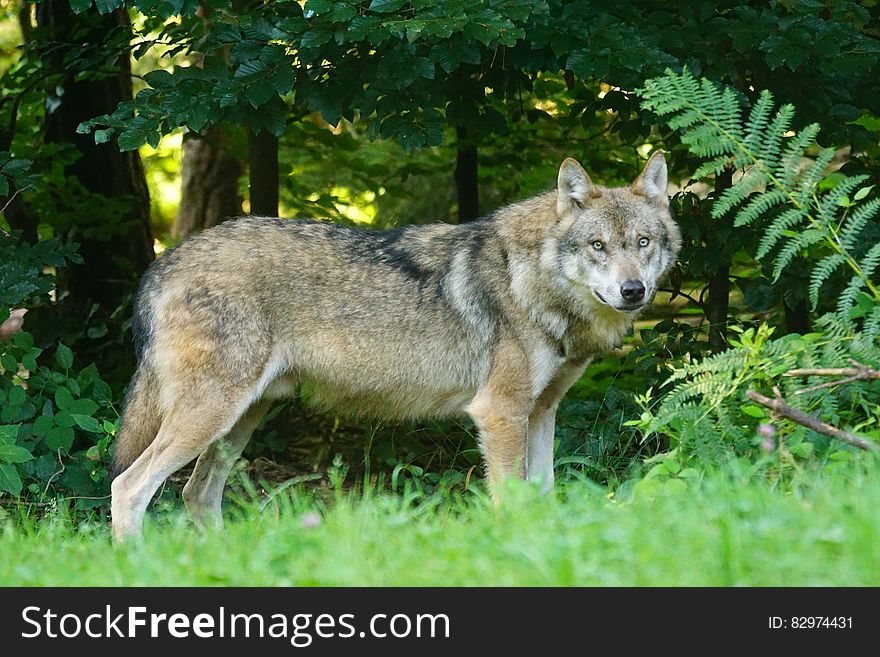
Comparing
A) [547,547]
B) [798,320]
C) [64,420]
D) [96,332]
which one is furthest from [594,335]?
[96,332]

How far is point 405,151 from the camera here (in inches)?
277

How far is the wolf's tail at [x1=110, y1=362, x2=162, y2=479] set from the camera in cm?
612

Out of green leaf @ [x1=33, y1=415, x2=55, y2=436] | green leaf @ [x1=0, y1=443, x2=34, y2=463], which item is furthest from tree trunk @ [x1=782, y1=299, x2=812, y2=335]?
green leaf @ [x1=0, y1=443, x2=34, y2=463]

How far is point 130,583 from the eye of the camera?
11.4 ft

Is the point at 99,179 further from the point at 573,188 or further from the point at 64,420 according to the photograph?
the point at 573,188

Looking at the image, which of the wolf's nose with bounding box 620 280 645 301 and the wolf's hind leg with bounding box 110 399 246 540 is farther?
the wolf's hind leg with bounding box 110 399 246 540

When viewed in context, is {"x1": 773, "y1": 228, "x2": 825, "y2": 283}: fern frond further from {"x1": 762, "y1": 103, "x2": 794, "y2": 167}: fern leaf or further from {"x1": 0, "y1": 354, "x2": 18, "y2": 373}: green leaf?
{"x1": 0, "y1": 354, "x2": 18, "y2": 373}: green leaf

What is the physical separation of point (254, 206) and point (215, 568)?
18.0 feet

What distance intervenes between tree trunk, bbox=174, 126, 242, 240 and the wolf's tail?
5.39 metres

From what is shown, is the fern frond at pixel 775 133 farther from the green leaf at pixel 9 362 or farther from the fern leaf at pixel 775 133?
the green leaf at pixel 9 362

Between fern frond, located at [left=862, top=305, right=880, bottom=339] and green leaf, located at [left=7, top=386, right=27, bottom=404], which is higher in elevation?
fern frond, located at [left=862, top=305, right=880, bottom=339]

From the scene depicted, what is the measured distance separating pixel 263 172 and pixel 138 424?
3.03 metres

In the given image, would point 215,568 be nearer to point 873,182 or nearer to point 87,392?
point 87,392

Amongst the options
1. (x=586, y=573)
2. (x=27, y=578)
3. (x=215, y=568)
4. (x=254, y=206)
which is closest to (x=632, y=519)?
(x=586, y=573)
